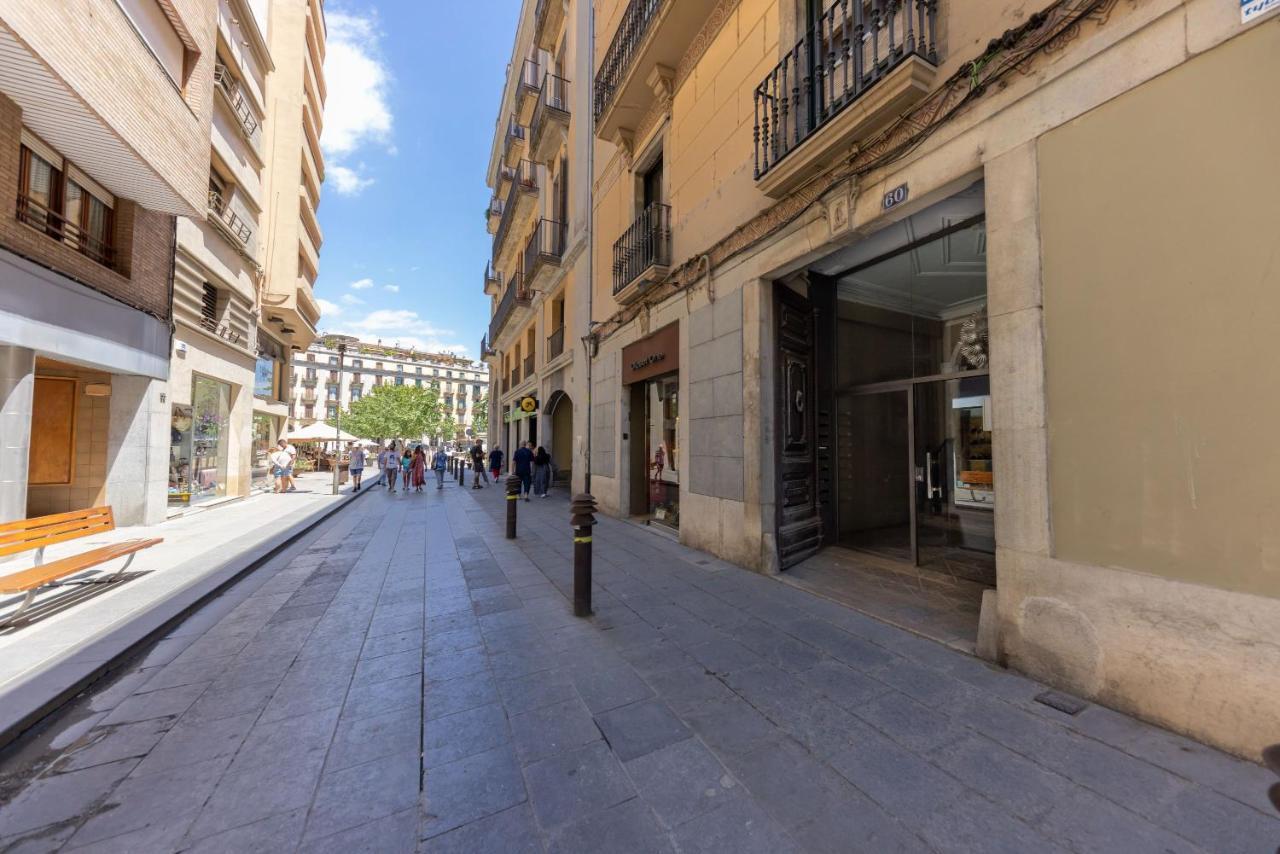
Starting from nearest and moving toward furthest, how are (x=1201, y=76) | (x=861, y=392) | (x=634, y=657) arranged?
(x=1201, y=76), (x=634, y=657), (x=861, y=392)

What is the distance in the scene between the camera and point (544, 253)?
1429 cm

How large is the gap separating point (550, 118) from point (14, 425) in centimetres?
1292

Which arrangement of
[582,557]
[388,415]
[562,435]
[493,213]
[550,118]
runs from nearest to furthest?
[582,557], [550,118], [562,435], [493,213], [388,415]

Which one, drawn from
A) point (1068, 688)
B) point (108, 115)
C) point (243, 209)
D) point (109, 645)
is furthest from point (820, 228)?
point (243, 209)

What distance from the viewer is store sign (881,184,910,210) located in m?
4.14

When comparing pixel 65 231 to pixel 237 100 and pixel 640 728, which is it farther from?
pixel 640 728

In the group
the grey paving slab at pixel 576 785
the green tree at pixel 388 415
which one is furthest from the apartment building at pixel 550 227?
the green tree at pixel 388 415

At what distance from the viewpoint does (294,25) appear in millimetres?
18000

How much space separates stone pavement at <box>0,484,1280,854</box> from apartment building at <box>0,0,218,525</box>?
239 inches

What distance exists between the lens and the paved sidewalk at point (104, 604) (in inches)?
119

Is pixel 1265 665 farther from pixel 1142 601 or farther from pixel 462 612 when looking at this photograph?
pixel 462 612

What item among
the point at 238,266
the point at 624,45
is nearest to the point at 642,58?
the point at 624,45

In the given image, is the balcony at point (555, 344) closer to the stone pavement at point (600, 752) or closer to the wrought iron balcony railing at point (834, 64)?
the wrought iron balcony railing at point (834, 64)

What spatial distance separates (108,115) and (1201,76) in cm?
1136
